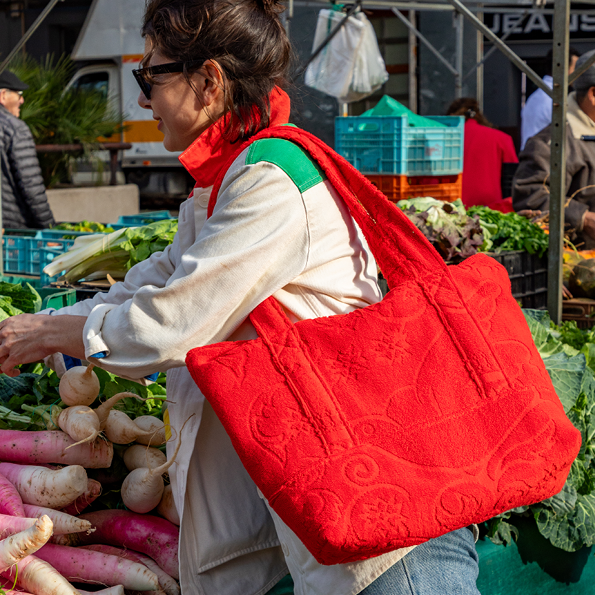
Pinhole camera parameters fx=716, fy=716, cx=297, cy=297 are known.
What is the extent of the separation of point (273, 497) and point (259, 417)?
0.47ft

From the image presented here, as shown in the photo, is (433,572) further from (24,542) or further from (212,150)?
(212,150)

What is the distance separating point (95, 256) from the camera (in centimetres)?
356

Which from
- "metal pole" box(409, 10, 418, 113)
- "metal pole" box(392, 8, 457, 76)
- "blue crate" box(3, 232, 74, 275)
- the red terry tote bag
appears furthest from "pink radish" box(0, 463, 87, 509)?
"metal pole" box(409, 10, 418, 113)

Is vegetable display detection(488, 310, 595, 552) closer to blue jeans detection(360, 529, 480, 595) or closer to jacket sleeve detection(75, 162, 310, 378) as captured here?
blue jeans detection(360, 529, 480, 595)

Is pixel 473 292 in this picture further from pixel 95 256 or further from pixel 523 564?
pixel 95 256

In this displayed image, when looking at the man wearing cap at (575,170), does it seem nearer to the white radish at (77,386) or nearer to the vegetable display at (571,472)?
the vegetable display at (571,472)

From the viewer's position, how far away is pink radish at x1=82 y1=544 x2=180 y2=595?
185cm

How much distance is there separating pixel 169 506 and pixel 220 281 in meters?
0.91

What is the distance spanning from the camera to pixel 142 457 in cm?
204

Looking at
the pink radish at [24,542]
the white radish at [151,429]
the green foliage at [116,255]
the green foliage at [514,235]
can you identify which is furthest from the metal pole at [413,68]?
the pink radish at [24,542]

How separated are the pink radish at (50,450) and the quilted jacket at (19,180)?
3.93 metres

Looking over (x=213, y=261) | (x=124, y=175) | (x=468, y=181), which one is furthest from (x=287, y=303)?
(x=124, y=175)

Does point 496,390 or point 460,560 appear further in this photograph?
point 460,560

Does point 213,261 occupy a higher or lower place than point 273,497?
higher
